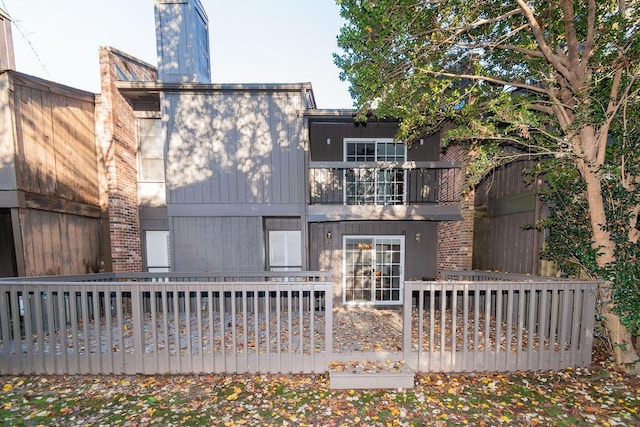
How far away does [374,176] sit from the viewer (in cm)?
666

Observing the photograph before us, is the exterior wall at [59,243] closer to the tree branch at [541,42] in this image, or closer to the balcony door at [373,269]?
the balcony door at [373,269]

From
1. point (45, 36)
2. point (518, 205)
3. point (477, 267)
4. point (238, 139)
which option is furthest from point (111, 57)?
point (477, 267)

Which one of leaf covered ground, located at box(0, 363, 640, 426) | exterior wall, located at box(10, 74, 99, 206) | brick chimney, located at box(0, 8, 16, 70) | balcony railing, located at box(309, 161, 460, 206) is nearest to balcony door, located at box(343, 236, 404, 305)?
balcony railing, located at box(309, 161, 460, 206)

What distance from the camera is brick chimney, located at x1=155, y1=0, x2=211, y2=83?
6.88m

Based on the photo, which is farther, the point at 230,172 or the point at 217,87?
the point at 230,172

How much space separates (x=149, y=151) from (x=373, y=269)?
7.13 meters

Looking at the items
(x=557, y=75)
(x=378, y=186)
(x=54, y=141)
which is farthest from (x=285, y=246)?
(x=557, y=75)

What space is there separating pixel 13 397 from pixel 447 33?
8073mm

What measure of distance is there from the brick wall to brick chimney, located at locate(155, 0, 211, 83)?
7.29 meters

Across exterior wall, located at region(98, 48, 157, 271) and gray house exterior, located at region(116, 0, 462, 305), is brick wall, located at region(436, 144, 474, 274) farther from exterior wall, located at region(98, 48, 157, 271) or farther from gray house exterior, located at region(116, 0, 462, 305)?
exterior wall, located at region(98, 48, 157, 271)

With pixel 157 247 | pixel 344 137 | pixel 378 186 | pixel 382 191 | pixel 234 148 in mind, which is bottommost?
pixel 157 247

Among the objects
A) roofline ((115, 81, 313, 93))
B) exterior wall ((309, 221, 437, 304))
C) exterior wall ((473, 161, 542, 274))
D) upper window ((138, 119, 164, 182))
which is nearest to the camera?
exterior wall ((473, 161, 542, 274))

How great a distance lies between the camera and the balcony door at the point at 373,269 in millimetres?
7250

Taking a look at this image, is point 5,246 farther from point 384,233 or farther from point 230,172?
point 384,233
